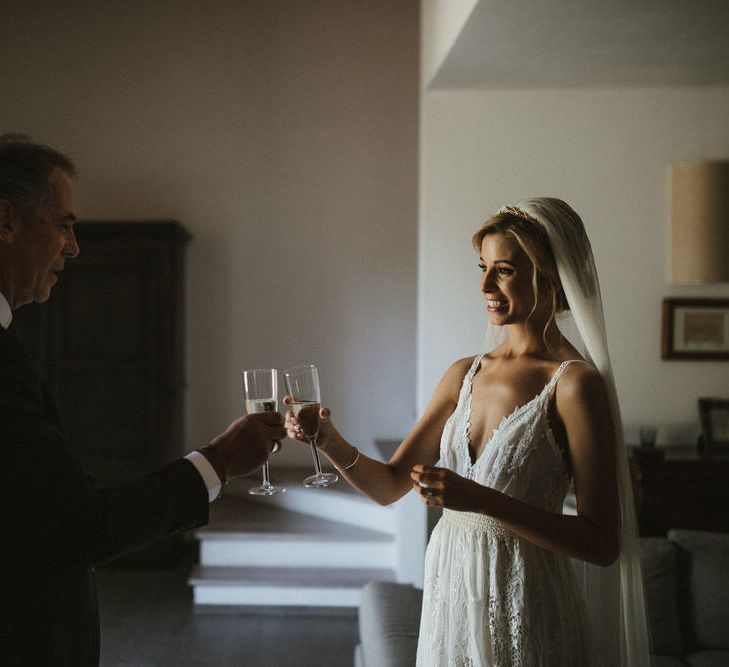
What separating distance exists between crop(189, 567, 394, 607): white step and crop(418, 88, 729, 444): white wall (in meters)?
1.40

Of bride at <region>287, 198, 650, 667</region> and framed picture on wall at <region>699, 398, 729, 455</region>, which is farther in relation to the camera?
framed picture on wall at <region>699, 398, 729, 455</region>

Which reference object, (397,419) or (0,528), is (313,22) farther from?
(0,528)

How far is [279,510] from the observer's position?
5.64 metres

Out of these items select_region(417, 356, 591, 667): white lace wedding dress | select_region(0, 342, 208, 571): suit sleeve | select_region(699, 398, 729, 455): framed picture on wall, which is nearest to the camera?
select_region(0, 342, 208, 571): suit sleeve

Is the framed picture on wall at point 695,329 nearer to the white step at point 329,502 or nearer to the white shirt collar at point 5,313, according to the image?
the white step at point 329,502

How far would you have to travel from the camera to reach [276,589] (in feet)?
15.7

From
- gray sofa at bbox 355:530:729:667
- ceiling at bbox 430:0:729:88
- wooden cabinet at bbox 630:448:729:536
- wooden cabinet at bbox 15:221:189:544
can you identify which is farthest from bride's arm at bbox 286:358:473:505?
wooden cabinet at bbox 15:221:189:544

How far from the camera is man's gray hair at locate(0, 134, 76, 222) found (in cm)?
156

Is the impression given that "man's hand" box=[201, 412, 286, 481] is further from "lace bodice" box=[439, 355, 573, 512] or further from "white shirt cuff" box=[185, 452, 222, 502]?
"lace bodice" box=[439, 355, 573, 512]

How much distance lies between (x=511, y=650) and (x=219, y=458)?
2.50 feet

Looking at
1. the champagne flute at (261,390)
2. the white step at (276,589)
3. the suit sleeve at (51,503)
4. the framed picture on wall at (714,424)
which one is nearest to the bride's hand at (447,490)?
the champagne flute at (261,390)

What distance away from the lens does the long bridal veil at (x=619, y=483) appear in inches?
73.2

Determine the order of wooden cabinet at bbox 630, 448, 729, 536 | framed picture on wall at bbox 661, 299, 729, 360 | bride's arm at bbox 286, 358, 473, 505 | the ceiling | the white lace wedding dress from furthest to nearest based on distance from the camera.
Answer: framed picture on wall at bbox 661, 299, 729, 360, wooden cabinet at bbox 630, 448, 729, 536, the ceiling, bride's arm at bbox 286, 358, 473, 505, the white lace wedding dress

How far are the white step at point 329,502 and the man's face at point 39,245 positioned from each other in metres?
3.71
